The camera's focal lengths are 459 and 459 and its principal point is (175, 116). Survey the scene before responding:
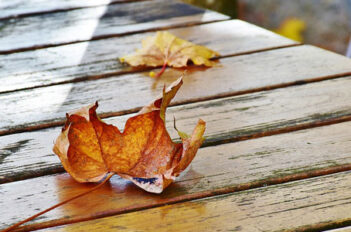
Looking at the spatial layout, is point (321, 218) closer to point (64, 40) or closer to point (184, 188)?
point (184, 188)

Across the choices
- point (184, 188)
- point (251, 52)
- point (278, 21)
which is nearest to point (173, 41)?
point (251, 52)

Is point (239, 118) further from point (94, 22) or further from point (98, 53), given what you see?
point (94, 22)

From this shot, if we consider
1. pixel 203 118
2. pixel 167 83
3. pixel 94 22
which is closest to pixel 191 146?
pixel 203 118

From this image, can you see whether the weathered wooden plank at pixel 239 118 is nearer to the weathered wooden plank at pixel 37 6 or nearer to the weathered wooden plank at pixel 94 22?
the weathered wooden plank at pixel 94 22

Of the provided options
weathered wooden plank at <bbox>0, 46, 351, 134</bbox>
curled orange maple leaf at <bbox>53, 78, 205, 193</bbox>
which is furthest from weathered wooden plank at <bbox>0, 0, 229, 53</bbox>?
curled orange maple leaf at <bbox>53, 78, 205, 193</bbox>

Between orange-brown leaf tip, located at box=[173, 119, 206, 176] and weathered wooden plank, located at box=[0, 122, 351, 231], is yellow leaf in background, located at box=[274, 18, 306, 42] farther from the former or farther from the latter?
orange-brown leaf tip, located at box=[173, 119, 206, 176]

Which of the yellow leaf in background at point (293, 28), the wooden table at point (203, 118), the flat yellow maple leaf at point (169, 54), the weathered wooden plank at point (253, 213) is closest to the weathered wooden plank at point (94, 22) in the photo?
the wooden table at point (203, 118)

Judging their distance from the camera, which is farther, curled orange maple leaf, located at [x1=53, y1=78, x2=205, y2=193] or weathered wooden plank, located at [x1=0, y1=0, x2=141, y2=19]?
weathered wooden plank, located at [x1=0, y1=0, x2=141, y2=19]
